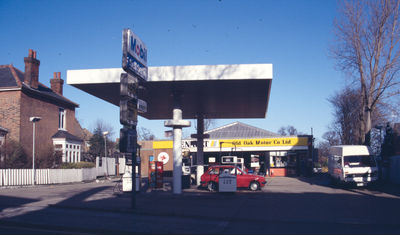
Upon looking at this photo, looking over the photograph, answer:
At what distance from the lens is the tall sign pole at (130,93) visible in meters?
12.2

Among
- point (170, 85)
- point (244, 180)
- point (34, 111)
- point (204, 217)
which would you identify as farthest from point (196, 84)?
point (34, 111)

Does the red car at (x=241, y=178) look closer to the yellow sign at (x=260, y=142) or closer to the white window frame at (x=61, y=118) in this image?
the yellow sign at (x=260, y=142)

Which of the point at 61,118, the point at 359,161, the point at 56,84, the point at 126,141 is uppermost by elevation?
the point at 56,84

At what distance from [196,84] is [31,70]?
20.1m

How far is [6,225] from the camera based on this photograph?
372 inches

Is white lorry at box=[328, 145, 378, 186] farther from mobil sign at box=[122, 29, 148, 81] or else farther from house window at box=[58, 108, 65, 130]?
house window at box=[58, 108, 65, 130]

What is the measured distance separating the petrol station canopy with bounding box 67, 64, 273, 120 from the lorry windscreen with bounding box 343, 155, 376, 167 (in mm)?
6523

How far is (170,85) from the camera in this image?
56.4ft

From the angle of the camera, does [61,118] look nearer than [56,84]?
Yes

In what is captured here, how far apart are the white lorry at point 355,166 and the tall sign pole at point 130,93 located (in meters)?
14.3

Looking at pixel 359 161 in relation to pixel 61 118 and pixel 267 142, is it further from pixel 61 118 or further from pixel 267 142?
pixel 61 118

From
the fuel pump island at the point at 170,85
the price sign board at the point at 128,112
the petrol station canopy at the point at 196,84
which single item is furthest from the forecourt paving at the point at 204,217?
the petrol station canopy at the point at 196,84

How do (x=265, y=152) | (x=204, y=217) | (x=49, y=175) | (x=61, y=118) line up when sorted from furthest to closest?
(x=265, y=152)
(x=61, y=118)
(x=49, y=175)
(x=204, y=217)

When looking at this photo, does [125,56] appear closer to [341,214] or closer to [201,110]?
[341,214]
